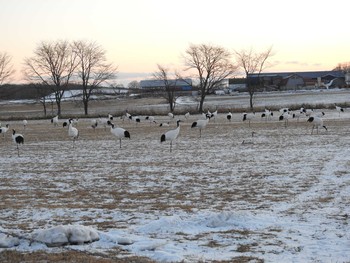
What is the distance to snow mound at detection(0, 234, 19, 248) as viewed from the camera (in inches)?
289

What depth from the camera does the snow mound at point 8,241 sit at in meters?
7.33

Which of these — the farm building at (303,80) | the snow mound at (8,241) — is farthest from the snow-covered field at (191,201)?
the farm building at (303,80)

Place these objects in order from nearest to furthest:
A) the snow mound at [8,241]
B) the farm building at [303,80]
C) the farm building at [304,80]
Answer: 1. the snow mound at [8,241]
2. the farm building at [303,80]
3. the farm building at [304,80]

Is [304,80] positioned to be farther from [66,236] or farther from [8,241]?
[8,241]

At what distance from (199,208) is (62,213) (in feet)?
9.58

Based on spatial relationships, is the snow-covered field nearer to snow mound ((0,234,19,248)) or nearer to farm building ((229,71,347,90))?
snow mound ((0,234,19,248))

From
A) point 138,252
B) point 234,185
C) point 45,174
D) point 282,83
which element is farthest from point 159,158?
point 282,83

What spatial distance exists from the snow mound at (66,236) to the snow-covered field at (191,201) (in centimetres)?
7

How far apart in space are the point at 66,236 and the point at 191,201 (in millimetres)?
4200

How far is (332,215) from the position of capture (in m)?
9.32

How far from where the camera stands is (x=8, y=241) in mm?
7410

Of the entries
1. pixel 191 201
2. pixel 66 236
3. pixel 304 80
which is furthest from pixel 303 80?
pixel 66 236

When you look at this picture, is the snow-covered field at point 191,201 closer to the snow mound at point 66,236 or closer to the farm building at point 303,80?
the snow mound at point 66,236

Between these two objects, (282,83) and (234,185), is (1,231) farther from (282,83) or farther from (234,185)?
(282,83)
